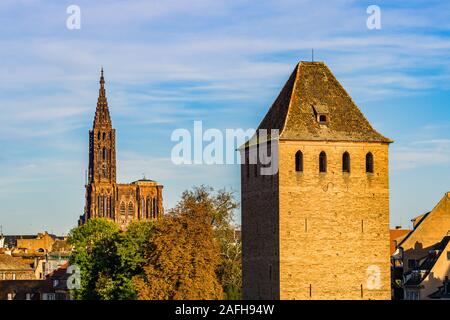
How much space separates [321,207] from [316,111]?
4.65 meters

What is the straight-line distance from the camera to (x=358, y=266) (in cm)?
6294

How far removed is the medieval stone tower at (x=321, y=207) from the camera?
6206cm

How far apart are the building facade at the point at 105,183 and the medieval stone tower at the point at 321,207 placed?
12346 centimetres

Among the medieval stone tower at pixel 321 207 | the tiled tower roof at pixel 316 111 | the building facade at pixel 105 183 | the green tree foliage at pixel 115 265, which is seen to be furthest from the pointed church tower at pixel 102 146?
the medieval stone tower at pixel 321 207

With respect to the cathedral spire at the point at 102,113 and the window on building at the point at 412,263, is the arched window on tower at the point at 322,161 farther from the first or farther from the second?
the cathedral spire at the point at 102,113

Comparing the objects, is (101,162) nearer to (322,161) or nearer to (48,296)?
(48,296)

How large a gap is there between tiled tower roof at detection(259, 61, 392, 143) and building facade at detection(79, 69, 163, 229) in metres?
122

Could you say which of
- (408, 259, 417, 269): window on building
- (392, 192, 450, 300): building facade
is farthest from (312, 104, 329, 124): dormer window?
(408, 259, 417, 269): window on building

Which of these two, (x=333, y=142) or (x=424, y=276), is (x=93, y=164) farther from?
(x=333, y=142)

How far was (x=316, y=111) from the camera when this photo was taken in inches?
2537
